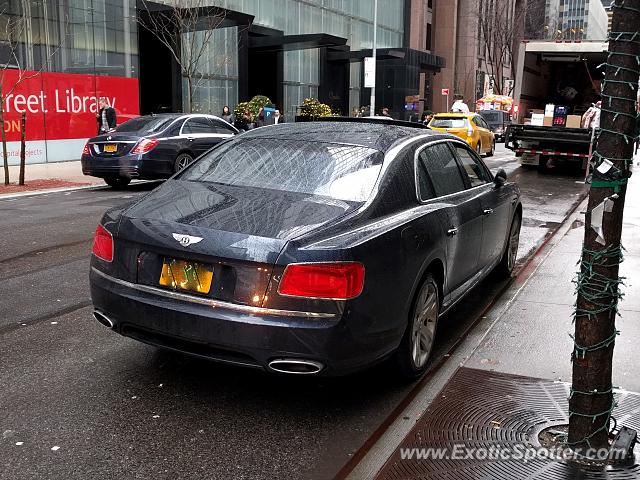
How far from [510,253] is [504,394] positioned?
3094 millimetres

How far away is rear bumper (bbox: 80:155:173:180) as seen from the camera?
45.5 ft

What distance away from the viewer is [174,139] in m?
14.5

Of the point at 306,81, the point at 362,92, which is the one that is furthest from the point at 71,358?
the point at 362,92

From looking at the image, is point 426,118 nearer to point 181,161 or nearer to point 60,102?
point 60,102

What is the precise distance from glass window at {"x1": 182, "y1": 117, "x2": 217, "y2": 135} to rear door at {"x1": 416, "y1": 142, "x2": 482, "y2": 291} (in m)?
10.3

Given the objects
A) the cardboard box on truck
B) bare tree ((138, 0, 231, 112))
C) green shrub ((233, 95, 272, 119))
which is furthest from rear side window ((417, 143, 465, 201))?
green shrub ((233, 95, 272, 119))

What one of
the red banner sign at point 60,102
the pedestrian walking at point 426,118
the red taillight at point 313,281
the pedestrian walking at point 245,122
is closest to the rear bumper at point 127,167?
the pedestrian walking at point 426,118

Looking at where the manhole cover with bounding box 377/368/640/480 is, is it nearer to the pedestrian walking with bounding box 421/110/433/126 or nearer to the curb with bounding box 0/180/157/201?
the pedestrian walking with bounding box 421/110/433/126

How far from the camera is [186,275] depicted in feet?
12.4

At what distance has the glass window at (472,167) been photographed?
589 centimetres

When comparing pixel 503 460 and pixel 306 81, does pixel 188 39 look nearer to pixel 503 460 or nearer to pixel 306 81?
pixel 306 81

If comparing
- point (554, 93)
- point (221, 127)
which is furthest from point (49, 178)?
point (554, 93)

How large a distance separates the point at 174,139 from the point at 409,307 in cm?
1129

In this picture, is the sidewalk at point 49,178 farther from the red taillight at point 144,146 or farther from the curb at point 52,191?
the red taillight at point 144,146
